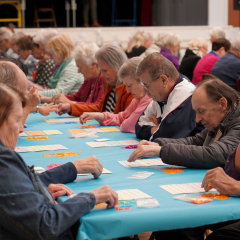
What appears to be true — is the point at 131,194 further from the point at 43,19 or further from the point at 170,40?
the point at 43,19

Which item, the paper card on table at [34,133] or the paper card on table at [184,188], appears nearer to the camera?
the paper card on table at [184,188]

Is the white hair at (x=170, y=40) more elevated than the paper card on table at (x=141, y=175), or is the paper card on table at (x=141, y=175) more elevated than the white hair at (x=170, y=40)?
the white hair at (x=170, y=40)

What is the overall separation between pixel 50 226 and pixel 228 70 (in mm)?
3879

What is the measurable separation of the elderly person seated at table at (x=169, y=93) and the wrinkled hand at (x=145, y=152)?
47 cm

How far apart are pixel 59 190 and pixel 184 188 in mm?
519

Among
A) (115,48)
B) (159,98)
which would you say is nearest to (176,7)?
(115,48)

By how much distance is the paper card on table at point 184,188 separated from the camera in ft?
5.36

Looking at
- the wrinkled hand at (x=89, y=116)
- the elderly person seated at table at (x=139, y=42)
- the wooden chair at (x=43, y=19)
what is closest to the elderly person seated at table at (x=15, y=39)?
the elderly person seated at table at (x=139, y=42)

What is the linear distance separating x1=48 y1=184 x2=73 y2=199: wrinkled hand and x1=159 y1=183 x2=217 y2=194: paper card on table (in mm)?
397

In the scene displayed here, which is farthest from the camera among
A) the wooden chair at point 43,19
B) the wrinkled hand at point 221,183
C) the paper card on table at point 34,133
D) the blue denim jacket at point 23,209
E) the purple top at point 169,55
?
the wooden chair at point 43,19

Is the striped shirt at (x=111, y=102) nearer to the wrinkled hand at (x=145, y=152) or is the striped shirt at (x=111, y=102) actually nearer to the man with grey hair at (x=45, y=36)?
the wrinkled hand at (x=145, y=152)

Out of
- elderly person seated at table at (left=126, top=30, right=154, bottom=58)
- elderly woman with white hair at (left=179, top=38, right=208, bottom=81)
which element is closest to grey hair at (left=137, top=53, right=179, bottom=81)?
elderly woman with white hair at (left=179, top=38, right=208, bottom=81)

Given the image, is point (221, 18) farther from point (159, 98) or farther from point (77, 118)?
point (159, 98)

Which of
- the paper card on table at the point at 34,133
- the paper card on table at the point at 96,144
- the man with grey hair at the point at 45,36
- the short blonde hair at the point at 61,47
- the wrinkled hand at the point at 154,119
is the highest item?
the man with grey hair at the point at 45,36
